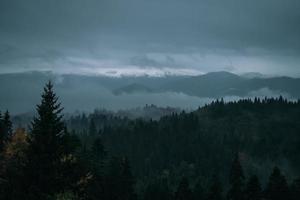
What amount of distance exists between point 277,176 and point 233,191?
684cm

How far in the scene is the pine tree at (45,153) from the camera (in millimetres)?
27906

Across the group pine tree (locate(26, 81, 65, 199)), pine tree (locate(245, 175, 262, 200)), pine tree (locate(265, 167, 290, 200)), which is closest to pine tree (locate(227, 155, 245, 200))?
pine tree (locate(245, 175, 262, 200))

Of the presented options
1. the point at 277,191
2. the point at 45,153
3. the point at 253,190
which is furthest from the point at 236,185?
the point at 45,153

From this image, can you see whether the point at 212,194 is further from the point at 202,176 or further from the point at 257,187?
the point at 202,176

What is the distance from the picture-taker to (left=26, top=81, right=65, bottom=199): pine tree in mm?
27906

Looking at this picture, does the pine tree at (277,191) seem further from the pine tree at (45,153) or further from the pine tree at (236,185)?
the pine tree at (45,153)

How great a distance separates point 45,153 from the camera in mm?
28250

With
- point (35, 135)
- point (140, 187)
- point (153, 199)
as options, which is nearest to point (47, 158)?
point (35, 135)

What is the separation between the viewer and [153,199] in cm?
10075

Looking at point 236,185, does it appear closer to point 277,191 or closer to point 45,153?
point 277,191

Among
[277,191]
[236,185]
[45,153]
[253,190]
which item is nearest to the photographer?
[45,153]

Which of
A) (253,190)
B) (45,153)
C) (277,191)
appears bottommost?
(277,191)

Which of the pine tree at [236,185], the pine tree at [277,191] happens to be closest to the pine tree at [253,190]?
the pine tree at [236,185]

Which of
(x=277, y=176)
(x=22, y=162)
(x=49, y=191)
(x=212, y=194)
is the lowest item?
(x=212, y=194)
